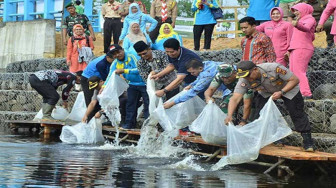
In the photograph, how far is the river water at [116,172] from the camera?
7904 mm

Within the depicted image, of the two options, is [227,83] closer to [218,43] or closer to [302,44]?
[302,44]

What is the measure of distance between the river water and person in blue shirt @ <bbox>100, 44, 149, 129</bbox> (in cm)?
135

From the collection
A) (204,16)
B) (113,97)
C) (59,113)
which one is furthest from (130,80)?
(59,113)

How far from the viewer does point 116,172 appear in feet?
28.8

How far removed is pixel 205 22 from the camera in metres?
14.9

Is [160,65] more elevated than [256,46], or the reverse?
[256,46]

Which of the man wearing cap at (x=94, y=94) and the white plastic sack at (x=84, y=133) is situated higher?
the man wearing cap at (x=94, y=94)

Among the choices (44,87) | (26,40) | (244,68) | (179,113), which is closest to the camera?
(244,68)

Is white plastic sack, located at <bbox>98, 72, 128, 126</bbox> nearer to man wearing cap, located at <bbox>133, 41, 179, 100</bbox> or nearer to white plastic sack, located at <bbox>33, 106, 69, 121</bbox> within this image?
man wearing cap, located at <bbox>133, 41, 179, 100</bbox>

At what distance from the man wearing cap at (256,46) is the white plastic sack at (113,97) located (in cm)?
262

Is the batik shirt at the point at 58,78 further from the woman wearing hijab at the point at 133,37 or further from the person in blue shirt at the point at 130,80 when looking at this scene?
the person in blue shirt at the point at 130,80

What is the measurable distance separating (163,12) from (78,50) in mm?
2002

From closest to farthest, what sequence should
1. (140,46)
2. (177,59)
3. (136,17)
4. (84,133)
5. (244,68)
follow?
(244,68), (177,59), (140,46), (84,133), (136,17)

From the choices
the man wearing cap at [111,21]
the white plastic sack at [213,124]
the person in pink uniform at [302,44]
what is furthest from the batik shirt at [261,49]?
the man wearing cap at [111,21]
